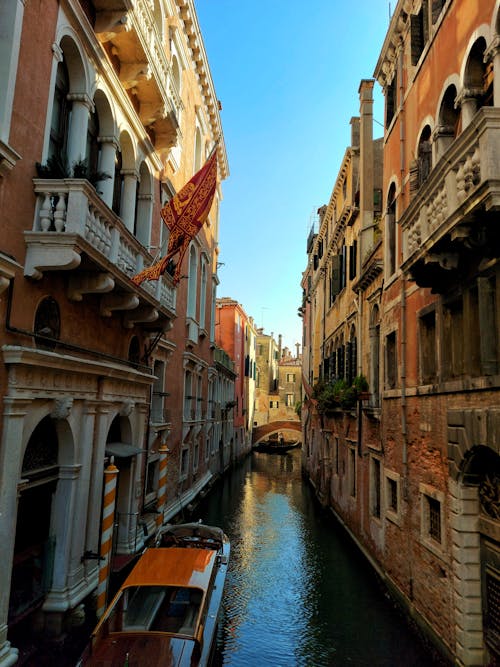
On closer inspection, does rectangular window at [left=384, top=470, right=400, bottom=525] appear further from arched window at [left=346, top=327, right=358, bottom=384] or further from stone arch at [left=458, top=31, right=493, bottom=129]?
stone arch at [left=458, top=31, right=493, bottom=129]

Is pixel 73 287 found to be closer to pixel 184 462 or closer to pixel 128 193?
pixel 128 193

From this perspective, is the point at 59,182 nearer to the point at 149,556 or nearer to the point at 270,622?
the point at 149,556

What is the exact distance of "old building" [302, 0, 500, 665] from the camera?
603 cm

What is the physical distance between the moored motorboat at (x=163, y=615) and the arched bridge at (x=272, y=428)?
39.0 m

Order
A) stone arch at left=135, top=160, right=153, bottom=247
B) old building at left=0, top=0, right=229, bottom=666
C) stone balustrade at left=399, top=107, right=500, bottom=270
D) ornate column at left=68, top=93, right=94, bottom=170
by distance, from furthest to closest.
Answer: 1. stone arch at left=135, top=160, right=153, bottom=247
2. ornate column at left=68, top=93, right=94, bottom=170
3. old building at left=0, top=0, right=229, bottom=666
4. stone balustrade at left=399, top=107, right=500, bottom=270

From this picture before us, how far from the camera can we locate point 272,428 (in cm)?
4778

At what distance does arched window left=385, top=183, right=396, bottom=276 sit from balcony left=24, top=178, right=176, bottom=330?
5.40 meters

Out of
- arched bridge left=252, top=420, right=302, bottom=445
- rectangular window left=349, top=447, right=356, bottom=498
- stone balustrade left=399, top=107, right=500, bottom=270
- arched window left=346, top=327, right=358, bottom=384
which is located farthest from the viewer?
arched bridge left=252, top=420, right=302, bottom=445

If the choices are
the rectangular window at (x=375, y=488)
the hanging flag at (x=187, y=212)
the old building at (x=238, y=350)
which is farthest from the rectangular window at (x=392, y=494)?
the old building at (x=238, y=350)

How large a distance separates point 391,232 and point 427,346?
3.69 m

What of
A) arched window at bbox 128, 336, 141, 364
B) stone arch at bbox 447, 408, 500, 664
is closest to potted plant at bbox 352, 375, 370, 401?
arched window at bbox 128, 336, 141, 364

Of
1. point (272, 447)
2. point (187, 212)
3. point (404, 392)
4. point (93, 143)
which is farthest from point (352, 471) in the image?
point (272, 447)

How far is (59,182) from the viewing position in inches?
241

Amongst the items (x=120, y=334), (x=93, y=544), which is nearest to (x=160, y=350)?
(x=120, y=334)
